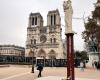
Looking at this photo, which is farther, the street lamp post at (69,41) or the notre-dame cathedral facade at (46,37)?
the notre-dame cathedral facade at (46,37)

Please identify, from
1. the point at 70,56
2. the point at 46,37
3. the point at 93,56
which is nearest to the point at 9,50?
the point at 46,37

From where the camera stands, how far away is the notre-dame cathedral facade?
105938 mm

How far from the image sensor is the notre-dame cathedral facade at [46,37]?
106 meters

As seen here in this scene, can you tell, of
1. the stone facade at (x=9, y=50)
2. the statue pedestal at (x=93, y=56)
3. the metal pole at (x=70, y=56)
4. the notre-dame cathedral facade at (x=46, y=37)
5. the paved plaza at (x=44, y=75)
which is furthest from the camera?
the stone facade at (x=9, y=50)

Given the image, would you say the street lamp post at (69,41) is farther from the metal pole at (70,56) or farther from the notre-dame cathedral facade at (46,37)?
the notre-dame cathedral facade at (46,37)

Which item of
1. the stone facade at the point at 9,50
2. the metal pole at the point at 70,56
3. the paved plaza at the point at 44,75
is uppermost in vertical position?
the stone facade at the point at 9,50

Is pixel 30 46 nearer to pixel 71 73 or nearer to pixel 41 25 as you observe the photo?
pixel 41 25

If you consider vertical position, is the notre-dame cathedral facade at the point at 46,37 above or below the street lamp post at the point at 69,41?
above

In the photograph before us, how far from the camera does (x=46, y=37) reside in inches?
4338

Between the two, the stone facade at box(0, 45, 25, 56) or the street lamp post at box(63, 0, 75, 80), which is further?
the stone facade at box(0, 45, 25, 56)

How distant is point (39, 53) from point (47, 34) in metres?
8.18

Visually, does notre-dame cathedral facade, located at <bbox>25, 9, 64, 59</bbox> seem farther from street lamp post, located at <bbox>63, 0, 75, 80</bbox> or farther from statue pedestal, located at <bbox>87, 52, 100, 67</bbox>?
street lamp post, located at <bbox>63, 0, 75, 80</bbox>

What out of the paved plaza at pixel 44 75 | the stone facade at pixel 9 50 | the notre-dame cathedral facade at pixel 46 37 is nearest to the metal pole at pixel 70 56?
the paved plaza at pixel 44 75

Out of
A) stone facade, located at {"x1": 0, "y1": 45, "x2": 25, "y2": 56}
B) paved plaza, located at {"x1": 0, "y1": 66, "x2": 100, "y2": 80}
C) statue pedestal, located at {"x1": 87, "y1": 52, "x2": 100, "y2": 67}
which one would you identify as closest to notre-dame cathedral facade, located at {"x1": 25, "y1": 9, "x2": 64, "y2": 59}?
stone facade, located at {"x1": 0, "y1": 45, "x2": 25, "y2": 56}
